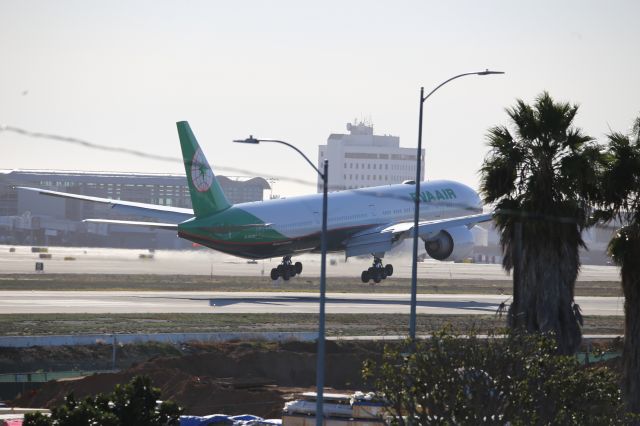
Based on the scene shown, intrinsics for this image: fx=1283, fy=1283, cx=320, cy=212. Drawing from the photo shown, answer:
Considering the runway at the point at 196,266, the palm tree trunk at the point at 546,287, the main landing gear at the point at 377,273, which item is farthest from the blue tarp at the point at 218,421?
the runway at the point at 196,266

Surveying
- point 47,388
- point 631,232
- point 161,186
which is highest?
point 161,186

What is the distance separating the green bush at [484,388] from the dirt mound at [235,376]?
1155 centimetres

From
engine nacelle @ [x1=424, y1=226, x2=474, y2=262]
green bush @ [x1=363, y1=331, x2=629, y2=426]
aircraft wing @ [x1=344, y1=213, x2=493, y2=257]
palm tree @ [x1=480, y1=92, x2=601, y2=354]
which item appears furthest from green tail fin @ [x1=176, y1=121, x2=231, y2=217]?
green bush @ [x1=363, y1=331, x2=629, y2=426]

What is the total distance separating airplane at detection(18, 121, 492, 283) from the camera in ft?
220

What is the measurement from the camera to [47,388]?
1458 inches

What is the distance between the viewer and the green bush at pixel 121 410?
24.2 meters

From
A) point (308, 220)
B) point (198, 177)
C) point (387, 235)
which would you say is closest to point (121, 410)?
point (198, 177)

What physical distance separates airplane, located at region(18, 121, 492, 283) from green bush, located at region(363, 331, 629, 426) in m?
43.3

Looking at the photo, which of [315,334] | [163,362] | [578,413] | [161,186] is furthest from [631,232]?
[161,186]

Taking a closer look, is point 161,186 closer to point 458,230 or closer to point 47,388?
point 458,230

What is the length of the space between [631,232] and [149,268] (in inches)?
2561

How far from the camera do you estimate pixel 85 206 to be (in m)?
172

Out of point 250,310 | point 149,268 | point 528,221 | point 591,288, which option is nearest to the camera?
point 528,221

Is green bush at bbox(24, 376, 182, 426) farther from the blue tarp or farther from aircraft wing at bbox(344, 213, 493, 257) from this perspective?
aircraft wing at bbox(344, 213, 493, 257)
